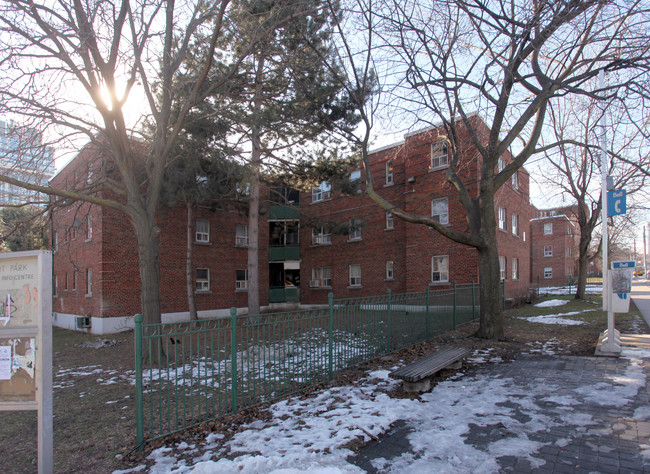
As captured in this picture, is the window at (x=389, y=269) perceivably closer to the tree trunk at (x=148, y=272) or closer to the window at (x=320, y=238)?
the window at (x=320, y=238)

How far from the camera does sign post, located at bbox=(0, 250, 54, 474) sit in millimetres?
3680

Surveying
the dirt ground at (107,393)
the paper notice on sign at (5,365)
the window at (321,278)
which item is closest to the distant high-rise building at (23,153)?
the dirt ground at (107,393)

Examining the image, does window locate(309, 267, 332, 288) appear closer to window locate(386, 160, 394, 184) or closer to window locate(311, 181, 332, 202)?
window locate(311, 181, 332, 202)

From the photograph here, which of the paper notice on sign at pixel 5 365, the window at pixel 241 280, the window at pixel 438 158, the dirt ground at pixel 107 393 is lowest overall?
the dirt ground at pixel 107 393

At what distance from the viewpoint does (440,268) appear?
19.2 meters

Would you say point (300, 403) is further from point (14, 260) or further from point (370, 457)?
point (14, 260)

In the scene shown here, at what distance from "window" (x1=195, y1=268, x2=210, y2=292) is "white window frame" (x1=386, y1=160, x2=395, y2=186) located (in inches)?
424

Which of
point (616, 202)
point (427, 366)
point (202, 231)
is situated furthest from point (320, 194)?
point (427, 366)

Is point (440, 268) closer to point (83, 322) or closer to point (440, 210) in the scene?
point (440, 210)

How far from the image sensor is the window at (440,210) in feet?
62.5

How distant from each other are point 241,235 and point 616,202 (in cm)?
1802

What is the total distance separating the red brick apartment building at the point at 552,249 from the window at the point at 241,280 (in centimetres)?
3590

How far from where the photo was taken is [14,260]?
Result: 3822 millimetres

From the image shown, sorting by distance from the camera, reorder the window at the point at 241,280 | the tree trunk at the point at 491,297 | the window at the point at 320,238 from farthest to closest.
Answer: the window at the point at 320,238 < the window at the point at 241,280 < the tree trunk at the point at 491,297
